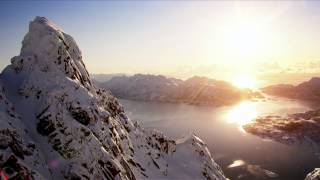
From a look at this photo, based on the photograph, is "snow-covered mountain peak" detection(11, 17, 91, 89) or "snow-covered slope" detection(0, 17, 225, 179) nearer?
"snow-covered slope" detection(0, 17, 225, 179)

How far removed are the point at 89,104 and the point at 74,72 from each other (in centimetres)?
873

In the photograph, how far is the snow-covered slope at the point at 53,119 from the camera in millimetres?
43219

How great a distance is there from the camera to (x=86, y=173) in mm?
45281

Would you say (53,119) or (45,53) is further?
(45,53)

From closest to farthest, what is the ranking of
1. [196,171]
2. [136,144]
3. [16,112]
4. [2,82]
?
[16,112] → [2,82] → [136,144] → [196,171]

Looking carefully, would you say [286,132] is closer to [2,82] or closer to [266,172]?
[266,172]

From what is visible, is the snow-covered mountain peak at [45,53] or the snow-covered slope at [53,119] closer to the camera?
the snow-covered slope at [53,119]

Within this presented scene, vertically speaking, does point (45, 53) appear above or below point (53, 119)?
above

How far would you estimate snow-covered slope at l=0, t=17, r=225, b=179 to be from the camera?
43219 mm

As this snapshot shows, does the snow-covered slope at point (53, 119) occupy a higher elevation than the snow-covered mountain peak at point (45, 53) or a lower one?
lower

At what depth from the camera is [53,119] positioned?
158 ft

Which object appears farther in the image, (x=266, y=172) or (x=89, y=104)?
(x=266, y=172)

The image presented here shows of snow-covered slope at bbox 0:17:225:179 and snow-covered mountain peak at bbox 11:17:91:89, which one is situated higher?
snow-covered mountain peak at bbox 11:17:91:89

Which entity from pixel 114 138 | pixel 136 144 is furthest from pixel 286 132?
pixel 114 138
